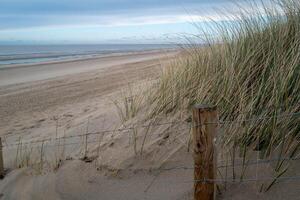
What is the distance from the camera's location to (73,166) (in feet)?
15.8

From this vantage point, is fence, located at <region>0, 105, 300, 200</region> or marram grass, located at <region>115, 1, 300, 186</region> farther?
marram grass, located at <region>115, 1, 300, 186</region>

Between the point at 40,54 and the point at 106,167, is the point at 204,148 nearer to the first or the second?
the point at 106,167

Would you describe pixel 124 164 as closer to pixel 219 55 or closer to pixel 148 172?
pixel 148 172

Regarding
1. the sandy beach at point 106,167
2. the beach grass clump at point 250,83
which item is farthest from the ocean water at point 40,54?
the sandy beach at point 106,167

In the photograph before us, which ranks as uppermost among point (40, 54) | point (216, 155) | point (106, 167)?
point (216, 155)

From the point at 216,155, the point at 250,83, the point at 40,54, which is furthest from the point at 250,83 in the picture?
the point at 40,54

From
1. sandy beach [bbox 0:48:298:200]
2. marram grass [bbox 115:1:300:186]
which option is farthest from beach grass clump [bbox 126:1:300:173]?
sandy beach [bbox 0:48:298:200]

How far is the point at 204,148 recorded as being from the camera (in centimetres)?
339

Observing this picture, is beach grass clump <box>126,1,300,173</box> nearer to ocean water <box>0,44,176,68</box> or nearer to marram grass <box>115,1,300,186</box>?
marram grass <box>115,1,300,186</box>

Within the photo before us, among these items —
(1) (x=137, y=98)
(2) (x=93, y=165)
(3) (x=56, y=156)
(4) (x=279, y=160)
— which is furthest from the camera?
(1) (x=137, y=98)

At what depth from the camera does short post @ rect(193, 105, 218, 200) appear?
3375 mm

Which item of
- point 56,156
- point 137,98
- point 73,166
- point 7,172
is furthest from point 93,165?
point 137,98

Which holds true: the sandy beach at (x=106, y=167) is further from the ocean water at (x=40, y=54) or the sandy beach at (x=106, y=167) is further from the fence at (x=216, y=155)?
the ocean water at (x=40, y=54)

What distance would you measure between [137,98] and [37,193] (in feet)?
8.51
